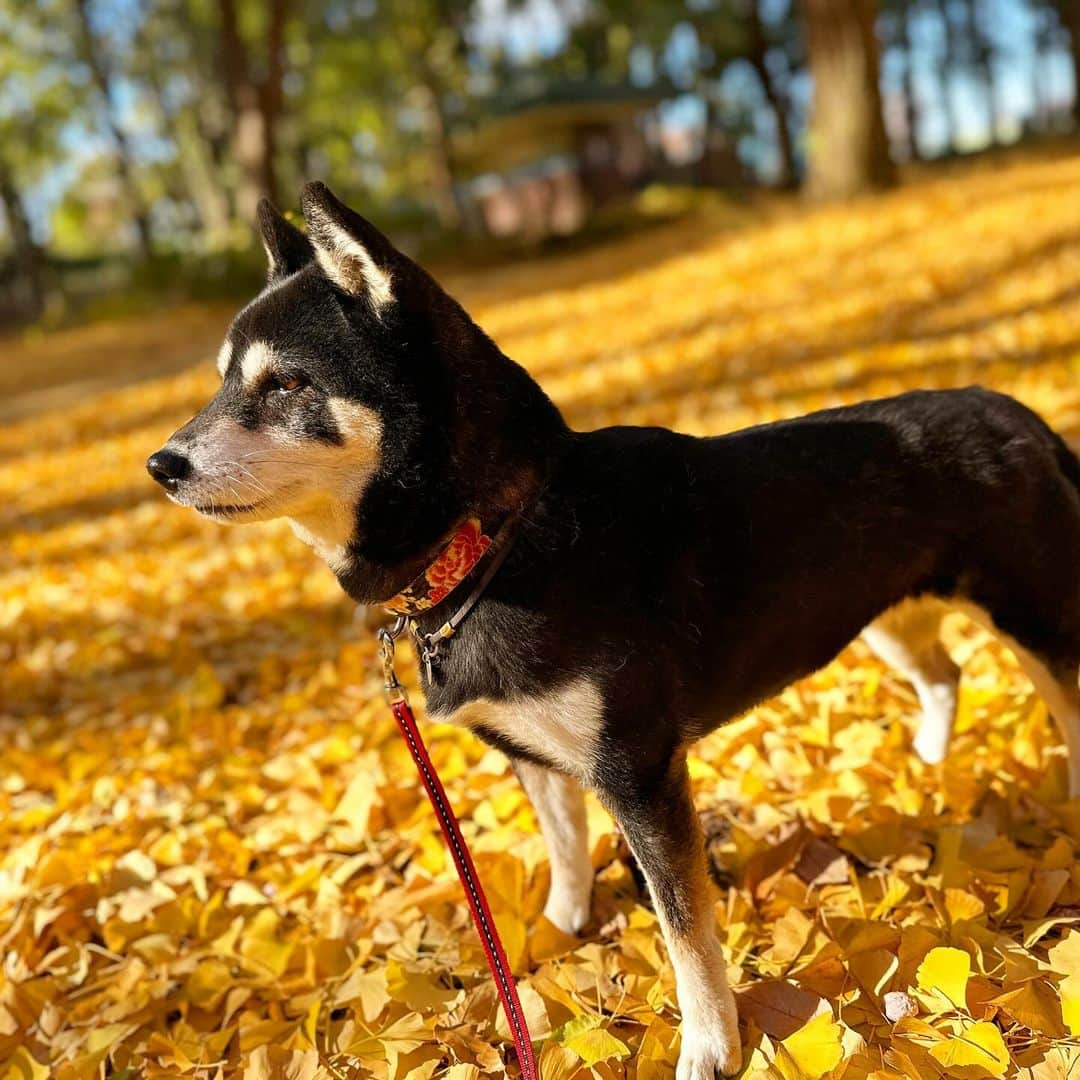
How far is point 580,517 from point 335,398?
0.64 metres

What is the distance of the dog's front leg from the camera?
230cm

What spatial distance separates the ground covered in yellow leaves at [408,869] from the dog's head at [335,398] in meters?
1.41

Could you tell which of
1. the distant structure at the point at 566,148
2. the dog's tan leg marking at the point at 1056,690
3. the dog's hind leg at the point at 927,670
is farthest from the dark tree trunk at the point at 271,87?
the dog's tan leg marking at the point at 1056,690

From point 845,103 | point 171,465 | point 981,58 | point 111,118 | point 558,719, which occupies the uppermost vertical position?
Result: point 111,118

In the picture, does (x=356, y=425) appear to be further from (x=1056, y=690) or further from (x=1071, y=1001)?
(x=1056, y=690)

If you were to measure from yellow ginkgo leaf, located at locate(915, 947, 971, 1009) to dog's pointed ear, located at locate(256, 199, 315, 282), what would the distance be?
90.4 inches

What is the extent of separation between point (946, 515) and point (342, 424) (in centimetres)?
159

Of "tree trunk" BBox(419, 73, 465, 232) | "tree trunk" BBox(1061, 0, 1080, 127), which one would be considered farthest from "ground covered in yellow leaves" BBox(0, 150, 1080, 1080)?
"tree trunk" BBox(1061, 0, 1080, 127)

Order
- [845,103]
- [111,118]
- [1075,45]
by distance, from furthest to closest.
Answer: [111,118]
[1075,45]
[845,103]

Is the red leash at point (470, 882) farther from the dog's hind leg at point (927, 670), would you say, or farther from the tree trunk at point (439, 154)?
the tree trunk at point (439, 154)

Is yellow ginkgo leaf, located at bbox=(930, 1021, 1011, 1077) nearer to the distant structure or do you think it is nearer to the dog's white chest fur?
the dog's white chest fur

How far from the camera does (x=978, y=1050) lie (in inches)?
83.0

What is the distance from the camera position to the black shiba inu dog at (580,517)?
226cm

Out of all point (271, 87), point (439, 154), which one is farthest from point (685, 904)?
point (439, 154)
